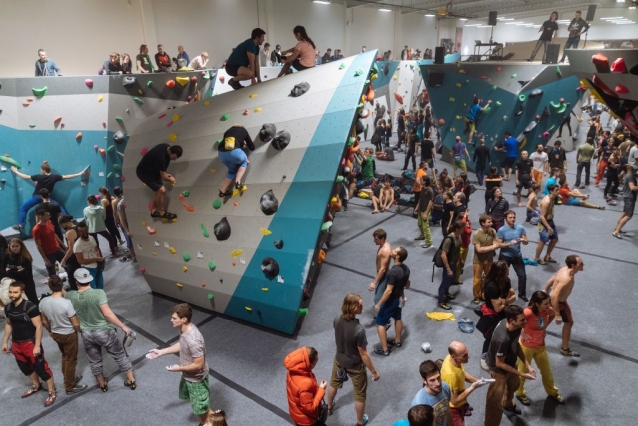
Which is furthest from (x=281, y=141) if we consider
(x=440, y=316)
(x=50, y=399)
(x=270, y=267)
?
(x=50, y=399)

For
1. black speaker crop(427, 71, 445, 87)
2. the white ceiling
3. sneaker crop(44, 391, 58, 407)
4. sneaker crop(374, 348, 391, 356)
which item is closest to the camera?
sneaker crop(44, 391, 58, 407)

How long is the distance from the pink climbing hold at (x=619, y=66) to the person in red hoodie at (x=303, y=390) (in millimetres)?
4167

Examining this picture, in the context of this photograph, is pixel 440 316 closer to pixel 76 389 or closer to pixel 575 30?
pixel 76 389

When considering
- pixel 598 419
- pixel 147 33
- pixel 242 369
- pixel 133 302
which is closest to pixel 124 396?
pixel 242 369

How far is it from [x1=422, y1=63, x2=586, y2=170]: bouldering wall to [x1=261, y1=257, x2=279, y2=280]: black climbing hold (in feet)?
35.1

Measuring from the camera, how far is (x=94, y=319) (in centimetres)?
439

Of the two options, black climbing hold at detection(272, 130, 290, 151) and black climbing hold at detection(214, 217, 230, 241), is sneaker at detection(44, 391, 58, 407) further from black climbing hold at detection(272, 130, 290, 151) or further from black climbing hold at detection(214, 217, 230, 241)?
black climbing hold at detection(272, 130, 290, 151)

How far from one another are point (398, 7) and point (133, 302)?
27.4 meters

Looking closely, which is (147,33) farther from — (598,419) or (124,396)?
(598,419)

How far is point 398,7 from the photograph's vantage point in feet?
90.2

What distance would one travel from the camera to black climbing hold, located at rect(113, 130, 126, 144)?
34.3 ft

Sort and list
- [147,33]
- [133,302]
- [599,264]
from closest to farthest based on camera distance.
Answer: [133,302] < [599,264] < [147,33]

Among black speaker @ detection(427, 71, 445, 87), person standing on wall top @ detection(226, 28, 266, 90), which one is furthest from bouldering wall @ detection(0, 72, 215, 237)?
black speaker @ detection(427, 71, 445, 87)

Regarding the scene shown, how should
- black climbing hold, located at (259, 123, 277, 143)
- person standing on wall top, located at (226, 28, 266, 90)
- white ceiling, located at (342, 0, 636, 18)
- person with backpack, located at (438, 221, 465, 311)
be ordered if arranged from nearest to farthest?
black climbing hold, located at (259, 123, 277, 143), person with backpack, located at (438, 221, 465, 311), person standing on wall top, located at (226, 28, 266, 90), white ceiling, located at (342, 0, 636, 18)
